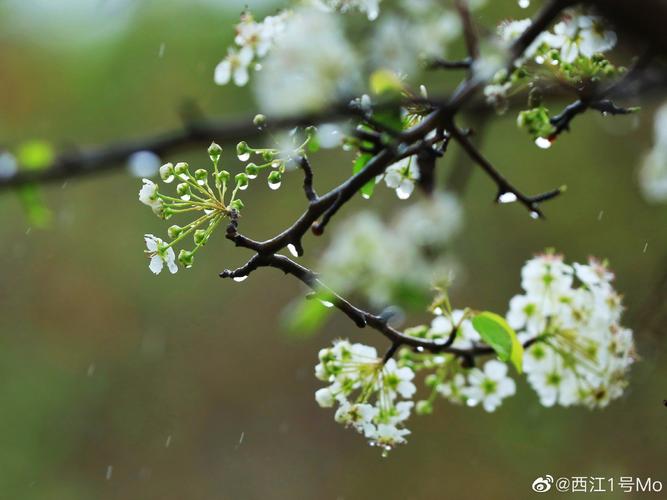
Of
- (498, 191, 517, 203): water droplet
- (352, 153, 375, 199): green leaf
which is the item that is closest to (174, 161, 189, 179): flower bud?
(352, 153, 375, 199): green leaf

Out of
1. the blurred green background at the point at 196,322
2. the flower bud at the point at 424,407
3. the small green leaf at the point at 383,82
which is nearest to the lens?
the small green leaf at the point at 383,82

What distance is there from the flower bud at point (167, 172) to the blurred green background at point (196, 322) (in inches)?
106

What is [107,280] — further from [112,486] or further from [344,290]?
[344,290]

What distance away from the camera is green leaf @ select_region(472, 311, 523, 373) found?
2.11 ft

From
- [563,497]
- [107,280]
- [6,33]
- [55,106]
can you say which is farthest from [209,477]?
[6,33]

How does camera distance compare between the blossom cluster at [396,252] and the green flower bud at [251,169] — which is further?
the green flower bud at [251,169]

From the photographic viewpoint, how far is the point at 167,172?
0.69 metres

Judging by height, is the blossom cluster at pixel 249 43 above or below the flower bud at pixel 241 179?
above

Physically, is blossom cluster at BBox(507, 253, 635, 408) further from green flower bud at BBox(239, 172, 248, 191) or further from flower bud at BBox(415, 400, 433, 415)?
green flower bud at BBox(239, 172, 248, 191)

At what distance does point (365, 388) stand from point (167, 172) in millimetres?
255

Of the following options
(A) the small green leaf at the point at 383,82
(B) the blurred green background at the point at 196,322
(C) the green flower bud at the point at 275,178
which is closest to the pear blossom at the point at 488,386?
(C) the green flower bud at the point at 275,178

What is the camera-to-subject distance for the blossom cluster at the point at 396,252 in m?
0.39

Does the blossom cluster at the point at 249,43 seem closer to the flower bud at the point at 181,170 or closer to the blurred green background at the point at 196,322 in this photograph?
the flower bud at the point at 181,170

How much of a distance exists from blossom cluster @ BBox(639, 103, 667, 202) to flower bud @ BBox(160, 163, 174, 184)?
0.37 meters
